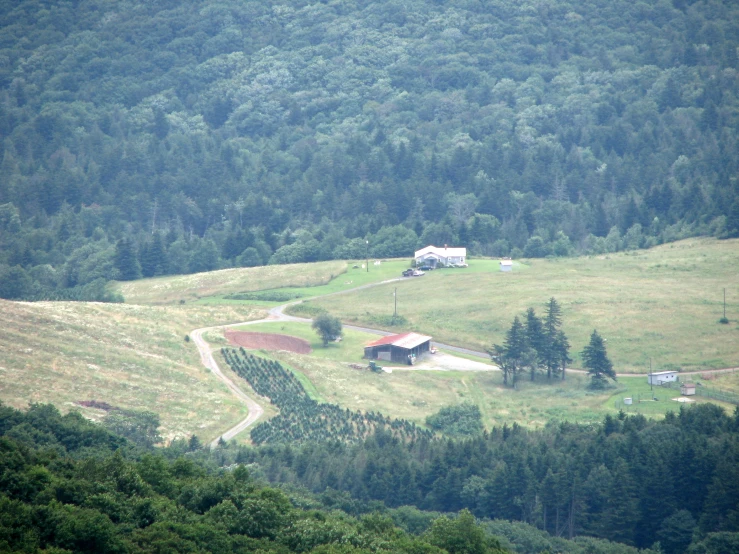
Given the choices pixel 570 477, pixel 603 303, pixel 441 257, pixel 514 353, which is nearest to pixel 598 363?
pixel 514 353

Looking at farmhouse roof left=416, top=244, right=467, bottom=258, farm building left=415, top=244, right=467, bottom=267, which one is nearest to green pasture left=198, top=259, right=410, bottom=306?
farm building left=415, top=244, right=467, bottom=267

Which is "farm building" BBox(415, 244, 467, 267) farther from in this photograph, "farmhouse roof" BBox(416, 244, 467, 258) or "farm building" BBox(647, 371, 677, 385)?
"farm building" BBox(647, 371, 677, 385)

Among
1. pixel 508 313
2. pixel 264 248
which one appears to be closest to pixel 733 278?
pixel 508 313

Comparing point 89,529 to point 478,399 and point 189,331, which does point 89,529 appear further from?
point 189,331

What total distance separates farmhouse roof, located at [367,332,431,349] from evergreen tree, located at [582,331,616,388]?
1175cm

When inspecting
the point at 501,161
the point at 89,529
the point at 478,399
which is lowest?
the point at 478,399

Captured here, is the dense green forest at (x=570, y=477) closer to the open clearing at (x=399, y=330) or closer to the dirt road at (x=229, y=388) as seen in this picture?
the dirt road at (x=229, y=388)

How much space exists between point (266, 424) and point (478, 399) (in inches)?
586

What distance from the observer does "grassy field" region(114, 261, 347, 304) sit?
99.1m

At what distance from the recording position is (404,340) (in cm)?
7681

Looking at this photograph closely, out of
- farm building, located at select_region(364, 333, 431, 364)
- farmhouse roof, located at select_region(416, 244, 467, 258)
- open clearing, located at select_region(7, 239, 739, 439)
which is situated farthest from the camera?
farmhouse roof, located at select_region(416, 244, 467, 258)

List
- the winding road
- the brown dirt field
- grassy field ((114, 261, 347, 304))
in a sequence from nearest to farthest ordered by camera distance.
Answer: the winding road < the brown dirt field < grassy field ((114, 261, 347, 304))

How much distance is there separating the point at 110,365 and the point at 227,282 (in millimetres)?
35215

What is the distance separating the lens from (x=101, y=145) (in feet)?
600
